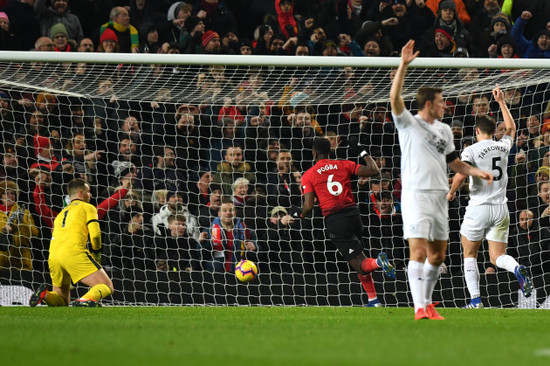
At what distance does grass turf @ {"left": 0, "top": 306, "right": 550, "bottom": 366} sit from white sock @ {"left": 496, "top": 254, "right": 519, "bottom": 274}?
1.48m

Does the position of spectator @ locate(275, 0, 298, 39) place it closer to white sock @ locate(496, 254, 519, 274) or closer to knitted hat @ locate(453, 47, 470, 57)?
knitted hat @ locate(453, 47, 470, 57)

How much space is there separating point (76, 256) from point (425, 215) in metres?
4.80

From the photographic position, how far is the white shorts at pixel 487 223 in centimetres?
982

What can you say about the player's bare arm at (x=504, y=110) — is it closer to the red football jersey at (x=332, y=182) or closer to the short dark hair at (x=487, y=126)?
the short dark hair at (x=487, y=126)

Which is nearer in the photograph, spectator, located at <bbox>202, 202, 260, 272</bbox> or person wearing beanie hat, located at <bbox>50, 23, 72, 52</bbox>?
spectator, located at <bbox>202, 202, 260, 272</bbox>

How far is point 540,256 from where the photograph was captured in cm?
1152

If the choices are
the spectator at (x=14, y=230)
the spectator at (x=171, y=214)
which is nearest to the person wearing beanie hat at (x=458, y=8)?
the spectator at (x=171, y=214)

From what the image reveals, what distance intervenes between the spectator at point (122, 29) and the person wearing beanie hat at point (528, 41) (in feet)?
21.1

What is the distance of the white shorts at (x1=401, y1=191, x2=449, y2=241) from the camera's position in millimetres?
7020

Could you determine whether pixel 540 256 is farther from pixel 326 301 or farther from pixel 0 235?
pixel 0 235

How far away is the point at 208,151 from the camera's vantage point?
42.2ft

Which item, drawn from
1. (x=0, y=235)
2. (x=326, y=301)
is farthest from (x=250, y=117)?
(x=0, y=235)

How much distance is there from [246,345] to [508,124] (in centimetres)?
555

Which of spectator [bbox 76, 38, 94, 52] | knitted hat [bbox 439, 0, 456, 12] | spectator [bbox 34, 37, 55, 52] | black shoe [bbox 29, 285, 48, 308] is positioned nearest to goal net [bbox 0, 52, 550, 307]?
spectator [bbox 34, 37, 55, 52]
